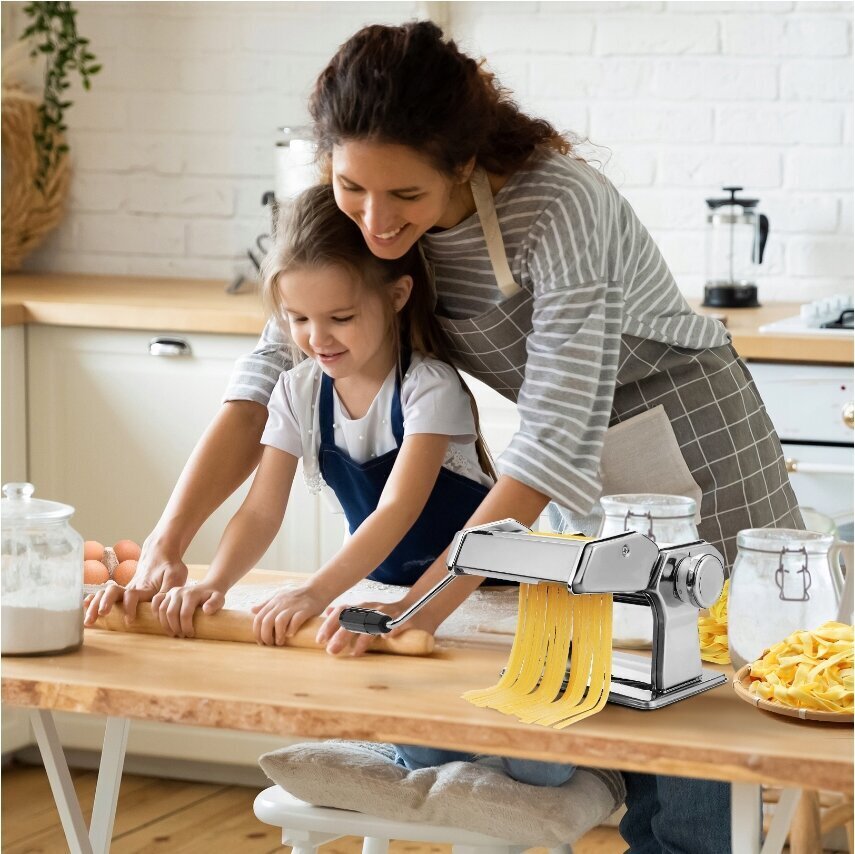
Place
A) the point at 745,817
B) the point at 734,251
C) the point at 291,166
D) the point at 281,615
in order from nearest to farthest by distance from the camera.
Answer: the point at 745,817, the point at 281,615, the point at 734,251, the point at 291,166

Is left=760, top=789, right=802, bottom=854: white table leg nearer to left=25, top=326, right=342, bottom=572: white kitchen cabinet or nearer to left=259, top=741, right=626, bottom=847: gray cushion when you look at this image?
left=259, top=741, right=626, bottom=847: gray cushion

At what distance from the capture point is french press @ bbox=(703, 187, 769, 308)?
9.62 ft

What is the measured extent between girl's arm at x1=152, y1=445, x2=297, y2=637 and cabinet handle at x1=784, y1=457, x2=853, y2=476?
1.17 m

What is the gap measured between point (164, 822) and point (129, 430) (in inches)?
31.0

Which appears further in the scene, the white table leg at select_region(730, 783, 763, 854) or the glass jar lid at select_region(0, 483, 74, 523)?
the glass jar lid at select_region(0, 483, 74, 523)

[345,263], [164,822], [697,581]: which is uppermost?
[345,263]

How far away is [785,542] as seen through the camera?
1.18m

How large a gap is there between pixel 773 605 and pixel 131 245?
2.59 metres

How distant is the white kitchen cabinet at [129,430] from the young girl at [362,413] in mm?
1099

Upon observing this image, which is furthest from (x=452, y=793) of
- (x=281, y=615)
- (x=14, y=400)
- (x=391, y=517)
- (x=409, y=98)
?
(x=14, y=400)

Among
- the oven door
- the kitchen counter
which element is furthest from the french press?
the oven door

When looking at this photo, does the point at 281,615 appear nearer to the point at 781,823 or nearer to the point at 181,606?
the point at 181,606

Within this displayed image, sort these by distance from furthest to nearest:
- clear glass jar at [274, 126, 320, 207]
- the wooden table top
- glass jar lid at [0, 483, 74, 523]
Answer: clear glass jar at [274, 126, 320, 207], glass jar lid at [0, 483, 74, 523], the wooden table top

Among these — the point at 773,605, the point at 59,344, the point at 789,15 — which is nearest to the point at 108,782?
the point at 773,605
